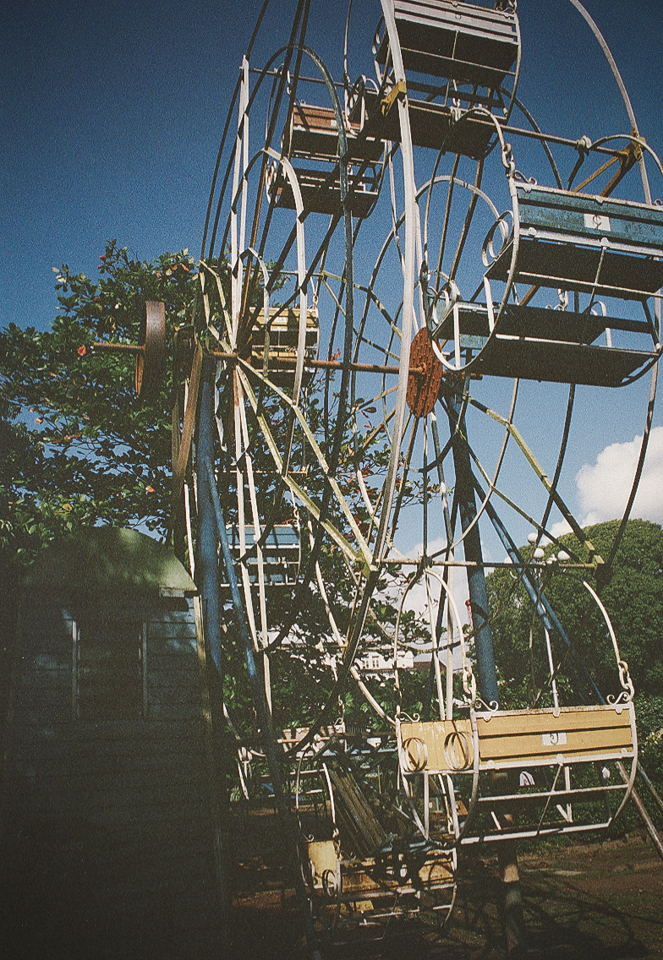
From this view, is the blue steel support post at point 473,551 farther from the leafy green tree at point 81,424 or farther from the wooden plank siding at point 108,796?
the leafy green tree at point 81,424

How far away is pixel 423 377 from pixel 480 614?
2.12 meters

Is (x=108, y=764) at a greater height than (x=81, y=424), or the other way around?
(x=81, y=424)

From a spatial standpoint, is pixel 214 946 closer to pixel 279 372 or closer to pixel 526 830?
pixel 526 830

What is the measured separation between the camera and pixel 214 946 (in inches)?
183

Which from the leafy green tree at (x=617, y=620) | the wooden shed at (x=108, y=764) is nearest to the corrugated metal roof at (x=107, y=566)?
the wooden shed at (x=108, y=764)

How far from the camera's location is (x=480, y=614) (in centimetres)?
571

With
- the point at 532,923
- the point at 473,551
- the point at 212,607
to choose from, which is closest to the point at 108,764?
the point at 212,607

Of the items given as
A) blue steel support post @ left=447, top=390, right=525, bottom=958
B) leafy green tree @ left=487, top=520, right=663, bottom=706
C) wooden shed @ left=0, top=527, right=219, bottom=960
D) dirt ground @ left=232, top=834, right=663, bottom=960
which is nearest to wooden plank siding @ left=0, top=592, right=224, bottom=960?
wooden shed @ left=0, top=527, right=219, bottom=960

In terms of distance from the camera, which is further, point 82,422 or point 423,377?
point 82,422

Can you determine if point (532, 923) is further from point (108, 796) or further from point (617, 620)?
point (617, 620)

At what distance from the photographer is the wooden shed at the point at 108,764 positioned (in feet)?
15.3

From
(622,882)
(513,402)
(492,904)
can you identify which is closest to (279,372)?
(513,402)

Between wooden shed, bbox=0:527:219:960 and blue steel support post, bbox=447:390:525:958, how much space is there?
2.16 meters

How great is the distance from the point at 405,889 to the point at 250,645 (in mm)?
2188
